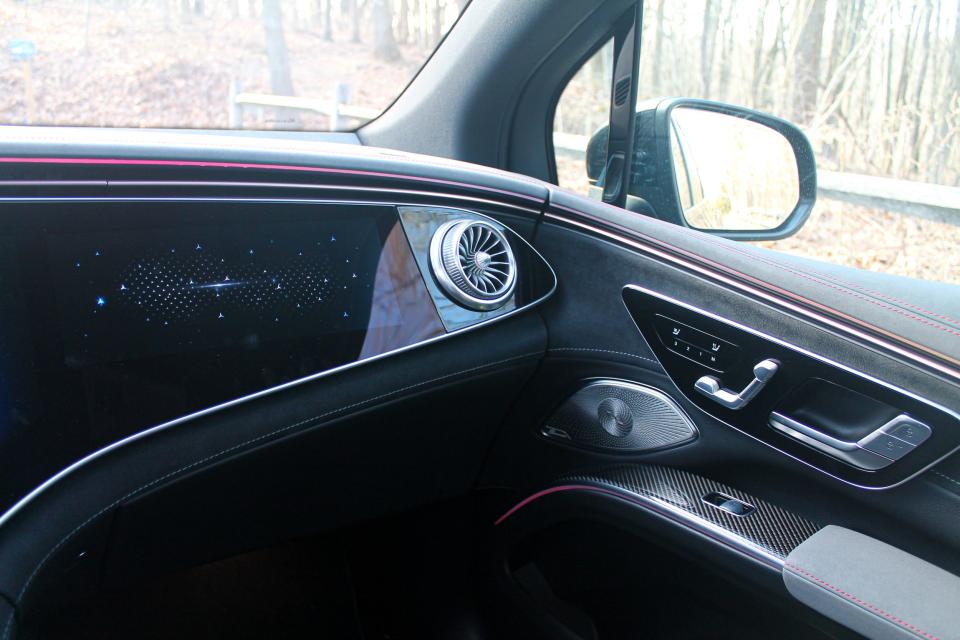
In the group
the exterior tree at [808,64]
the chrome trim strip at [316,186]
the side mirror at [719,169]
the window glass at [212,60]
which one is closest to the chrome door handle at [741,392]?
the chrome trim strip at [316,186]

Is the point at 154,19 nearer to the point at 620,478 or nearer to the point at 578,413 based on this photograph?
the point at 578,413

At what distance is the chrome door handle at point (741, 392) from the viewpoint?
1878mm

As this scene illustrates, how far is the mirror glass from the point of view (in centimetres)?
290

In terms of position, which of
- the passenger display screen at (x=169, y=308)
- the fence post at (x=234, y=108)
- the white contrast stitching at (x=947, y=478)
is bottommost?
the white contrast stitching at (x=947, y=478)

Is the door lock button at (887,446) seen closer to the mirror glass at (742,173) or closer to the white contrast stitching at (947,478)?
the white contrast stitching at (947,478)

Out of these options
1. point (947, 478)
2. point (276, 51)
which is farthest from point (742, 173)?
point (276, 51)

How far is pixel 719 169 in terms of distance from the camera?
293cm

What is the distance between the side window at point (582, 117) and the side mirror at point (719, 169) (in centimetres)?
4

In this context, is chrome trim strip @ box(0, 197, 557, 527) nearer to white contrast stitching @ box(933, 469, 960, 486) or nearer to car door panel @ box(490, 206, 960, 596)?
car door panel @ box(490, 206, 960, 596)

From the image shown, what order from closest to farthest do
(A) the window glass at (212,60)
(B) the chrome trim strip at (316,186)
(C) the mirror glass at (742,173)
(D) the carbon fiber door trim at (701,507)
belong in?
(B) the chrome trim strip at (316,186) → (D) the carbon fiber door trim at (701,507) → (A) the window glass at (212,60) → (C) the mirror glass at (742,173)

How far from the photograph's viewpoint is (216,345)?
1754 millimetres

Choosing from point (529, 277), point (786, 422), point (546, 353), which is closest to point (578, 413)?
point (546, 353)

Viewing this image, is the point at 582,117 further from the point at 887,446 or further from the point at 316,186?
the point at 887,446

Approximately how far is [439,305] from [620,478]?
26.9 inches
